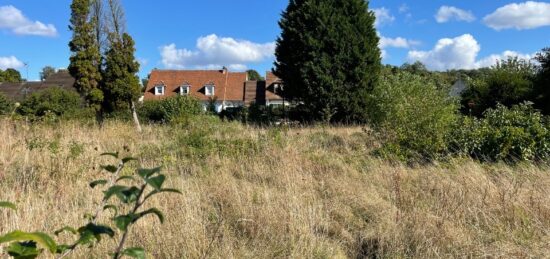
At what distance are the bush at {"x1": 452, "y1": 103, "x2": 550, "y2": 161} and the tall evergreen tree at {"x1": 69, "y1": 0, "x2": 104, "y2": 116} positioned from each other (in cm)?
1735

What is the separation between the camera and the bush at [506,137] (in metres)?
6.59

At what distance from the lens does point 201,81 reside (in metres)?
45.2

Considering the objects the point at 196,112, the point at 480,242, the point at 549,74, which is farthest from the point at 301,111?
the point at 480,242

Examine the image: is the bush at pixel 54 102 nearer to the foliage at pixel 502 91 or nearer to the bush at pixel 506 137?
the bush at pixel 506 137

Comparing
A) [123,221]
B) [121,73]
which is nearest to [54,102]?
[121,73]

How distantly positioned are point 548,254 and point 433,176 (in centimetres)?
225

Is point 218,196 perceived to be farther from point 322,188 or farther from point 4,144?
point 4,144

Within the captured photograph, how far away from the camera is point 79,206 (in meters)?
3.94

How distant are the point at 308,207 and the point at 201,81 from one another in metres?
42.5

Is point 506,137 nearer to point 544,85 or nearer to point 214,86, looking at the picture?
point 544,85

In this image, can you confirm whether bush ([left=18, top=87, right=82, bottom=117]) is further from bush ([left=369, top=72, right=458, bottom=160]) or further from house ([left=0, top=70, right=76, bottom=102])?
house ([left=0, top=70, right=76, bottom=102])

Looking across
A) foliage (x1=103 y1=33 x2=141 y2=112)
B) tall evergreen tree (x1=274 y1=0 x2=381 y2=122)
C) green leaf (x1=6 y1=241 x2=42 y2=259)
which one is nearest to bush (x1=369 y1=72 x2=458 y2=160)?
green leaf (x1=6 y1=241 x2=42 y2=259)

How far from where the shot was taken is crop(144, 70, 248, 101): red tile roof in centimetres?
4419

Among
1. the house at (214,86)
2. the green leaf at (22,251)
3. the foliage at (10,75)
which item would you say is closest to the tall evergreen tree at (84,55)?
the green leaf at (22,251)
